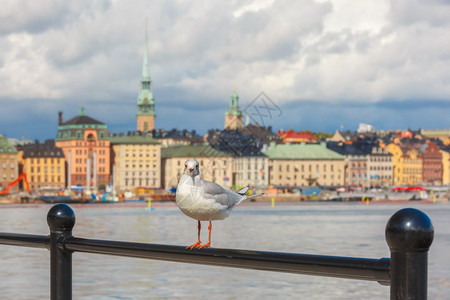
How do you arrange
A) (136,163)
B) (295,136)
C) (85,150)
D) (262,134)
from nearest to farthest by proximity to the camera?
(85,150) < (136,163) < (262,134) < (295,136)

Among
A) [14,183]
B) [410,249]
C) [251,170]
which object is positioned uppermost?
[410,249]

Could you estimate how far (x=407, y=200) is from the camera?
4013 inches

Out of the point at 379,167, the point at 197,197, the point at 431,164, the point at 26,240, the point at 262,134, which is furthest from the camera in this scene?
the point at 431,164

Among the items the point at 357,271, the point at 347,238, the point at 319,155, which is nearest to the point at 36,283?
the point at 357,271

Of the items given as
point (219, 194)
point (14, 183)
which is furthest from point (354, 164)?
point (219, 194)

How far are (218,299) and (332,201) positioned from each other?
90228 mm

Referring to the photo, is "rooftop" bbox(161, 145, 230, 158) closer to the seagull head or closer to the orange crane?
the orange crane

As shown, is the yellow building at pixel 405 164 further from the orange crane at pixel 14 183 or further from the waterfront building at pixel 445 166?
the orange crane at pixel 14 183

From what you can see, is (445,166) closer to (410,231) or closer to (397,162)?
(397,162)

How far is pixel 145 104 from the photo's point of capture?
143m

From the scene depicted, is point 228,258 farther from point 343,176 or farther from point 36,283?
point 343,176

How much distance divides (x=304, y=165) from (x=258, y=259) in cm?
11305

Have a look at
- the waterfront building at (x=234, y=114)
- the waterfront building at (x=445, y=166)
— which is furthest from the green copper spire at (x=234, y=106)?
the waterfront building at (x=445, y=166)

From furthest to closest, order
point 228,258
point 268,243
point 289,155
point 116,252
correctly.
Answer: point 289,155 < point 268,243 < point 116,252 < point 228,258
